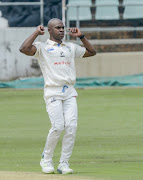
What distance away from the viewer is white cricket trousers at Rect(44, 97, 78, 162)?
26.6ft

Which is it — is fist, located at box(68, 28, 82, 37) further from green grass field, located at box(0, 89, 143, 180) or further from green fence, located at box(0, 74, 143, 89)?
green fence, located at box(0, 74, 143, 89)

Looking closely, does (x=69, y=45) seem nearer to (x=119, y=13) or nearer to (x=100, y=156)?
(x=100, y=156)

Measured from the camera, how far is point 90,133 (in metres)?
12.6

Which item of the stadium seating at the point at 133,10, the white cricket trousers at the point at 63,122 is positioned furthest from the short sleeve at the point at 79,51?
the stadium seating at the point at 133,10

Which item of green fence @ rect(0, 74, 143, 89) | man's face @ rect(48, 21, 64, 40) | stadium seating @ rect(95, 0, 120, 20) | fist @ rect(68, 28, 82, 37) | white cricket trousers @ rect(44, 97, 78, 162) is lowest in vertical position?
green fence @ rect(0, 74, 143, 89)

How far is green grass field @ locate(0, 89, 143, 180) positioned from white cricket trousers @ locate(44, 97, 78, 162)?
1.36 ft

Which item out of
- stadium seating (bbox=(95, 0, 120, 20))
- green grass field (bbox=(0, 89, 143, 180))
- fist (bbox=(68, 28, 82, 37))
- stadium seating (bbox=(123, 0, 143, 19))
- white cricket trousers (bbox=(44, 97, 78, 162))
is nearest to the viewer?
white cricket trousers (bbox=(44, 97, 78, 162))

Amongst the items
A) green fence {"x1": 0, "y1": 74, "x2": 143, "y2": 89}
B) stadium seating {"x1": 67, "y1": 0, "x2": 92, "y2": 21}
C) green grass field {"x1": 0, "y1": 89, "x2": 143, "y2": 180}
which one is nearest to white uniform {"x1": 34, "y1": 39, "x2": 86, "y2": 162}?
green grass field {"x1": 0, "y1": 89, "x2": 143, "y2": 180}

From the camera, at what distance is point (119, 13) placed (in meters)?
24.1

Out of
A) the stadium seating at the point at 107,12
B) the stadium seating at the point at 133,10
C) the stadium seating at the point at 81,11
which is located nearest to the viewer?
the stadium seating at the point at 81,11

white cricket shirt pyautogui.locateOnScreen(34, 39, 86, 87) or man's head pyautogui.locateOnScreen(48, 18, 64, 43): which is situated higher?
man's head pyautogui.locateOnScreen(48, 18, 64, 43)

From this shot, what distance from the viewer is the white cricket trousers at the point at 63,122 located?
26.6ft

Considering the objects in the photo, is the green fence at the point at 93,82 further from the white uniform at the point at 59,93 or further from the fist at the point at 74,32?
the white uniform at the point at 59,93

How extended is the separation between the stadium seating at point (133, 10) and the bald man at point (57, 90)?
15.5 metres
